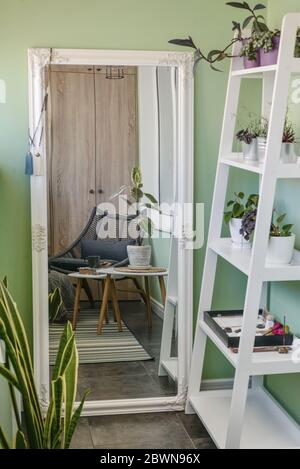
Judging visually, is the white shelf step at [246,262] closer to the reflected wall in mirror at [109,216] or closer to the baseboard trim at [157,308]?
the reflected wall in mirror at [109,216]

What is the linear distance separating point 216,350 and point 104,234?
Result: 836 millimetres

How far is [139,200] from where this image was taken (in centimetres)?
351

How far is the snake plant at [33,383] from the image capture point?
2055mm

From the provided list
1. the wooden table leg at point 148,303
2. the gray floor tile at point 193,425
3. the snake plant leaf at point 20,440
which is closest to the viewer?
the snake plant leaf at point 20,440

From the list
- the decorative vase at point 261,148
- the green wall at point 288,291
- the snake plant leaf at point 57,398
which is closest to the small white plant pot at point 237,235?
the green wall at point 288,291

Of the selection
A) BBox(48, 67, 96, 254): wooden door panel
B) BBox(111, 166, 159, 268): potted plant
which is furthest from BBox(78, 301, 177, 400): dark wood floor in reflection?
BBox(48, 67, 96, 254): wooden door panel

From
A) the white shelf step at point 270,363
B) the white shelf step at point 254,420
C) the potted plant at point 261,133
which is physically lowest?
the white shelf step at point 254,420

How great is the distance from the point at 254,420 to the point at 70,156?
145cm

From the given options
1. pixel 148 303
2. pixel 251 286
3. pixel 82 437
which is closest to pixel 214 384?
pixel 148 303

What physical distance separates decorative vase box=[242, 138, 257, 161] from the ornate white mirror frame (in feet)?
1.36

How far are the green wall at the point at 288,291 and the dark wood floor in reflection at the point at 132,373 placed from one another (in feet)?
1.79

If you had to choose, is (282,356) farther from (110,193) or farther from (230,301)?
(110,193)

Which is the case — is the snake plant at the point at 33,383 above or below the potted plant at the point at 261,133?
below
